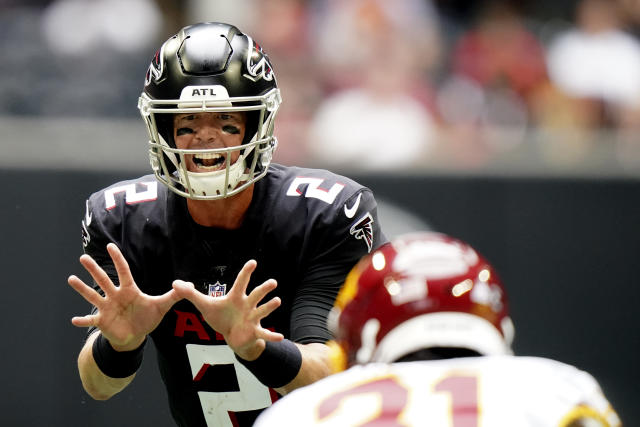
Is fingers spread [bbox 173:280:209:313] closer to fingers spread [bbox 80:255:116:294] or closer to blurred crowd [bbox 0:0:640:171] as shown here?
fingers spread [bbox 80:255:116:294]

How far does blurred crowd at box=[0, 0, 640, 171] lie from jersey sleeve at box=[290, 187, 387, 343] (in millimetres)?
2901

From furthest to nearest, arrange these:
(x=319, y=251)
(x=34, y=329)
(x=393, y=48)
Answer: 1. (x=393, y=48)
2. (x=34, y=329)
3. (x=319, y=251)

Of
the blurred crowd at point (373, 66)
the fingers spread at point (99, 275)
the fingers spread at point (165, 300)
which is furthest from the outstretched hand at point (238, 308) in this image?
the blurred crowd at point (373, 66)

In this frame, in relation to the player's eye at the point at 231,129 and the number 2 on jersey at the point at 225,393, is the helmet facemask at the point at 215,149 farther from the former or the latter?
the number 2 on jersey at the point at 225,393

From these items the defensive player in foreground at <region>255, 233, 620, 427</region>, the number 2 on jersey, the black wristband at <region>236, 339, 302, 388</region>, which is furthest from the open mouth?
the defensive player in foreground at <region>255, 233, 620, 427</region>

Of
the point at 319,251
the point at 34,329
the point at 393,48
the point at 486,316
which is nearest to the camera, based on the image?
the point at 486,316

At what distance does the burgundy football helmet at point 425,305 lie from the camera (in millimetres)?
2482

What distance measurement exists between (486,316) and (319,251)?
1.63 metres

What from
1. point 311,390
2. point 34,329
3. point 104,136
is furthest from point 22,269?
point 311,390

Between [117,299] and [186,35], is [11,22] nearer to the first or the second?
[186,35]

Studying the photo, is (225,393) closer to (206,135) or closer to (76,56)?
(206,135)

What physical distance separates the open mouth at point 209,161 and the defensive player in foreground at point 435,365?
4.69 feet

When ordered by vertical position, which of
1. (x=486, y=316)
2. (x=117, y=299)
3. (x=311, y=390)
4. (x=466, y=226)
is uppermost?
(x=486, y=316)

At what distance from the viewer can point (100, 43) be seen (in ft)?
27.1
